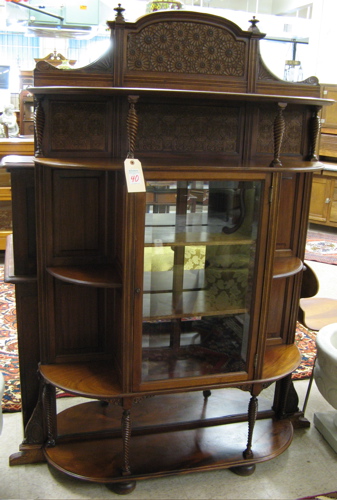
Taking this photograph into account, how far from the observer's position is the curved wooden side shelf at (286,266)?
88.4 inches

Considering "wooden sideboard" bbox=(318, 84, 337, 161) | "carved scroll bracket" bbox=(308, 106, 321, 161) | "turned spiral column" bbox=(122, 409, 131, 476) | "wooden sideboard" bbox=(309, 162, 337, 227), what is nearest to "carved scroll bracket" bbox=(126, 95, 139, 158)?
"carved scroll bracket" bbox=(308, 106, 321, 161)

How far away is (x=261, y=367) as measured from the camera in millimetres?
2225

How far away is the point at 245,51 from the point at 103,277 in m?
1.10

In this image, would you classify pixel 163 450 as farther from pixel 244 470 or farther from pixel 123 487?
pixel 244 470

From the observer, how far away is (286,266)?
7.66 feet

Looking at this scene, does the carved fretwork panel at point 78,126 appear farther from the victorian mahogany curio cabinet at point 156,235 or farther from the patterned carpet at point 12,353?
the patterned carpet at point 12,353

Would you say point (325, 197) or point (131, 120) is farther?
point (325, 197)

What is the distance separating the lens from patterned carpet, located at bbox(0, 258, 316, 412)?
2894mm

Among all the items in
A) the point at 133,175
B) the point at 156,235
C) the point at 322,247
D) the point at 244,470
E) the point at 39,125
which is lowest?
the point at 244,470

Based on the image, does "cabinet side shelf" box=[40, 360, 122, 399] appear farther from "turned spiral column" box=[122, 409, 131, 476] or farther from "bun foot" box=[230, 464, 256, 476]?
"bun foot" box=[230, 464, 256, 476]

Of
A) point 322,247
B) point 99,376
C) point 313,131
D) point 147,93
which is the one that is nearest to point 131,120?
point 147,93

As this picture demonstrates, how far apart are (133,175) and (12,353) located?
200cm

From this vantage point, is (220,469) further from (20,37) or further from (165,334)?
(20,37)

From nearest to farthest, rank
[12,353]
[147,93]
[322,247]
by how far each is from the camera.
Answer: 1. [147,93]
2. [12,353]
3. [322,247]
